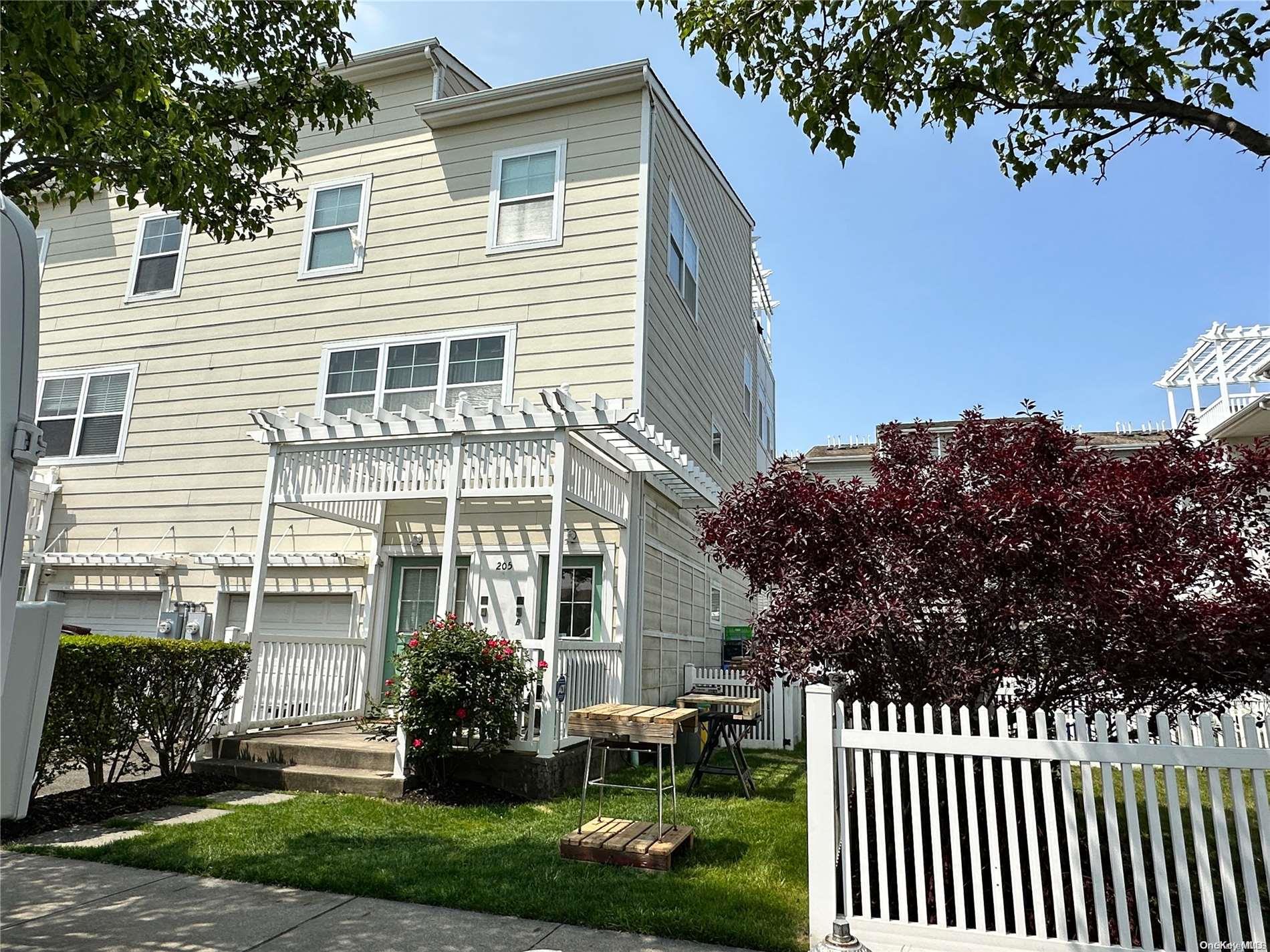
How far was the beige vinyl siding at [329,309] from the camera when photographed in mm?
10203

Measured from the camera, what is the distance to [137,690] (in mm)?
6930

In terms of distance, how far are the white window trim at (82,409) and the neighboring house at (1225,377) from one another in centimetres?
1960

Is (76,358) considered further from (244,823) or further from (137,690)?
(244,823)

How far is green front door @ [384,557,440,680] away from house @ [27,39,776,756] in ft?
0.14

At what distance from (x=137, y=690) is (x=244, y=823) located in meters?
1.90

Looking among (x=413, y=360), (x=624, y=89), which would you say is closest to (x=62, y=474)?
(x=413, y=360)

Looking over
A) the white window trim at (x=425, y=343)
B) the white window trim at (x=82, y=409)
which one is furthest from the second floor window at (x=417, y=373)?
the white window trim at (x=82, y=409)

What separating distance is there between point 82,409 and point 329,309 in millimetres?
4768

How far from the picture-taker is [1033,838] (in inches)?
145

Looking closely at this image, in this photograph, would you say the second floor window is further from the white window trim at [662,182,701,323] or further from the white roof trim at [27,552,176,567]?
the white roof trim at [27,552,176,567]

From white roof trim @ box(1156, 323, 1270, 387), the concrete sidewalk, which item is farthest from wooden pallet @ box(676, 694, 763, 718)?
white roof trim @ box(1156, 323, 1270, 387)

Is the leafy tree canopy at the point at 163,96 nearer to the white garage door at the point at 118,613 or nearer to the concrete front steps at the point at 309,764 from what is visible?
the concrete front steps at the point at 309,764

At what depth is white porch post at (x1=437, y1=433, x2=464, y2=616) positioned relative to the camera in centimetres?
765

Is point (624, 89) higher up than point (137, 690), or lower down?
higher up
